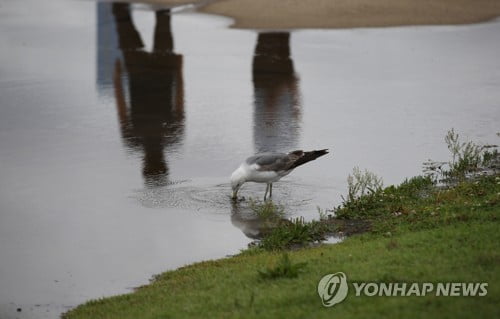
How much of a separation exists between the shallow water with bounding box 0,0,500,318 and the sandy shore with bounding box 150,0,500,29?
66 cm

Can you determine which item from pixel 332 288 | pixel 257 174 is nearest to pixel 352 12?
pixel 257 174

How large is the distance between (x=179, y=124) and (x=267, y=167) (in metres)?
4.64

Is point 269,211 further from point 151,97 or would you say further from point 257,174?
point 151,97

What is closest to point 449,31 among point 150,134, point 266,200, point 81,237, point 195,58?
point 195,58

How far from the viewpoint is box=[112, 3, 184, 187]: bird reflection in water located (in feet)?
→ 49.7

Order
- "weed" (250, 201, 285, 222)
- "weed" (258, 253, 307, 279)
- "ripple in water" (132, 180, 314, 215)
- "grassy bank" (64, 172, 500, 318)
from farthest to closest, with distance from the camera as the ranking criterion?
"ripple in water" (132, 180, 314, 215) → "weed" (250, 201, 285, 222) → "weed" (258, 253, 307, 279) → "grassy bank" (64, 172, 500, 318)

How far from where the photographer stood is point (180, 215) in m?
12.2

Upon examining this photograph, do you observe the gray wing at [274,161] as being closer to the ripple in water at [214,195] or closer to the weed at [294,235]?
the ripple in water at [214,195]

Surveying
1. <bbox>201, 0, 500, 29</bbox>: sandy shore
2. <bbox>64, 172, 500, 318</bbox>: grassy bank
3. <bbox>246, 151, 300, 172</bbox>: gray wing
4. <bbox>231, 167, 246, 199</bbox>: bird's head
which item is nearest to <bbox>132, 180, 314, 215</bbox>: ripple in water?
<bbox>231, 167, 246, 199</bbox>: bird's head

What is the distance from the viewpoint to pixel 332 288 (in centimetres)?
825

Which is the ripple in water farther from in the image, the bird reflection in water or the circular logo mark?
the circular logo mark

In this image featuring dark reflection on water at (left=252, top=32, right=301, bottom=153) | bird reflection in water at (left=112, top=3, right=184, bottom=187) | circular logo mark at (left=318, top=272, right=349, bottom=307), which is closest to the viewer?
circular logo mark at (left=318, top=272, right=349, bottom=307)

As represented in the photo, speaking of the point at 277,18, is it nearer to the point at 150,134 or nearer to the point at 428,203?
the point at 150,134

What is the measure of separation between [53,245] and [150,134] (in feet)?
16.8
